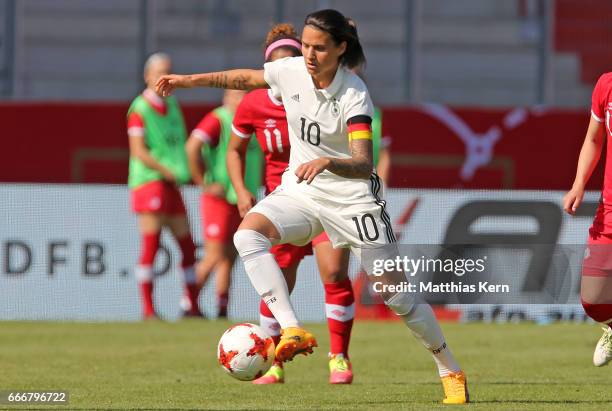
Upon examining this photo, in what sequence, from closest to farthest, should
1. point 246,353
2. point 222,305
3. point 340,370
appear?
point 246,353, point 340,370, point 222,305

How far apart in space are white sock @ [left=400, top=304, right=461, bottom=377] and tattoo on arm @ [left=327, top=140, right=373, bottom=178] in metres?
0.78

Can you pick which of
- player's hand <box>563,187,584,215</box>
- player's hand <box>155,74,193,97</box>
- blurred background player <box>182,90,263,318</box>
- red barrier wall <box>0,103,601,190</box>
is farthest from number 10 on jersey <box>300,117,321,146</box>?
red barrier wall <box>0,103,601,190</box>

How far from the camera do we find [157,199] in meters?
13.1

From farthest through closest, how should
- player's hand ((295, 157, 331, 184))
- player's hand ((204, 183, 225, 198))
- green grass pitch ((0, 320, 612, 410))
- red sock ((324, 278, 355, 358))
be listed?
player's hand ((204, 183, 225, 198)), red sock ((324, 278, 355, 358)), green grass pitch ((0, 320, 612, 410)), player's hand ((295, 157, 331, 184))

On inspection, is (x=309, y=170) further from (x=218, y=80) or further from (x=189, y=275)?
(x=189, y=275)

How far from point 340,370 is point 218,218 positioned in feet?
18.2

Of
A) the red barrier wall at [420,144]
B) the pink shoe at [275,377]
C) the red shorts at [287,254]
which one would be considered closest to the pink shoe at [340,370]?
the pink shoe at [275,377]

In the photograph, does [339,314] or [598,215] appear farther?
[339,314]

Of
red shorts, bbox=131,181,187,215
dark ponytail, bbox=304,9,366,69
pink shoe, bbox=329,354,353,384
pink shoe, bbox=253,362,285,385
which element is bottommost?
red shorts, bbox=131,181,187,215

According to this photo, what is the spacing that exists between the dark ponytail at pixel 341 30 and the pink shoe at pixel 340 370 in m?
2.03

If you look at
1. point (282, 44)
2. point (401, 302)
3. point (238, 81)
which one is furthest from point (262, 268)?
point (282, 44)

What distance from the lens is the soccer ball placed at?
6406 mm

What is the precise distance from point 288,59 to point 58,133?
846 cm

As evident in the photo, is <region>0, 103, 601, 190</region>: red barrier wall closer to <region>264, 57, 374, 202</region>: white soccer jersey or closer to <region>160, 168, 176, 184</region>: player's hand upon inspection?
<region>160, 168, 176, 184</region>: player's hand
